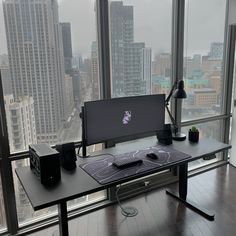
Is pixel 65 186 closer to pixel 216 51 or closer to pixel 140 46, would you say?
pixel 140 46

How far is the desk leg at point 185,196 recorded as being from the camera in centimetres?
251

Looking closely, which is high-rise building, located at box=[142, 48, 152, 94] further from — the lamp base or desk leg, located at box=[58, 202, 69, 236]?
desk leg, located at box=[58, 202, 69, 236]

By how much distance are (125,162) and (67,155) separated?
1.53 feet

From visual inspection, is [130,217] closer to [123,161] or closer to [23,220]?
[123,161]

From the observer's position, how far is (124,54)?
266 cm

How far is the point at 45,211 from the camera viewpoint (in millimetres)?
2539

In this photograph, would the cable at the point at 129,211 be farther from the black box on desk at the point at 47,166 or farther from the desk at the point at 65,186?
the black box on desk at the point at 47,166

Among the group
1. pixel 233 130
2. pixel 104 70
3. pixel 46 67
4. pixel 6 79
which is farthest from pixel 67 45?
pixel 233 130

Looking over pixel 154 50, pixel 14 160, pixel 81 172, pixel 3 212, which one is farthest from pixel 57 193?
pixel 154 50

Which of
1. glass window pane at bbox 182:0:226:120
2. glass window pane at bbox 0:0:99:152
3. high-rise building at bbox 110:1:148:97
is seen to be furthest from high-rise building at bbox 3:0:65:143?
glass window pane at bbox 182:0:226:120

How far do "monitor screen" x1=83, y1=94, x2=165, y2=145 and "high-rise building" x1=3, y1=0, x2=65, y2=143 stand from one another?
1.55 feet

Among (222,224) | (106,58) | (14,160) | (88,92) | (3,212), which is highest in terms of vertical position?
(106,58)

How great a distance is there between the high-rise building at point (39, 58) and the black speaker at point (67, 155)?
490 millimetres

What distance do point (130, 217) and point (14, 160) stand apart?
1271mm
